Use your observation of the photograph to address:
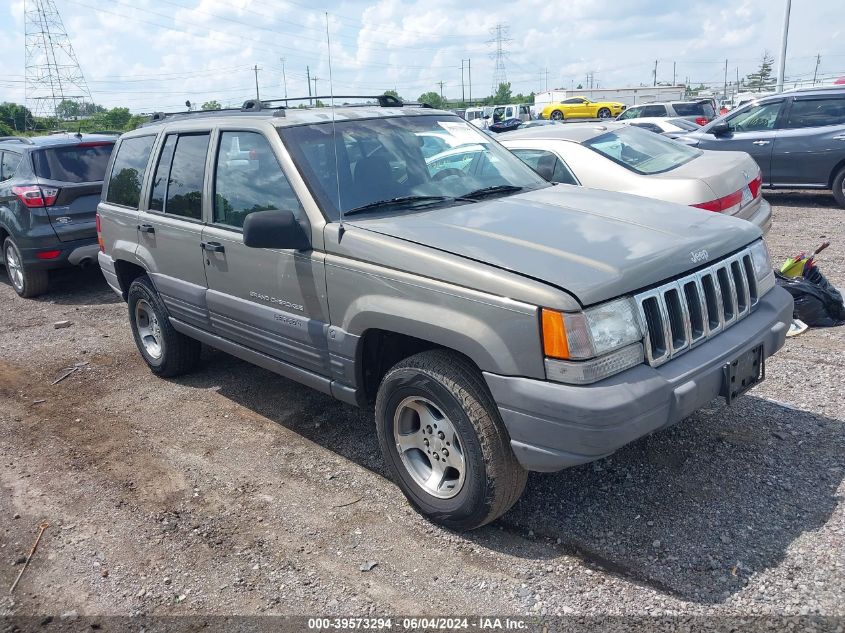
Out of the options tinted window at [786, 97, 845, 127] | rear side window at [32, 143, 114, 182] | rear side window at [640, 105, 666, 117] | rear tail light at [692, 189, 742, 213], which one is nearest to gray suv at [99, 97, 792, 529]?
rear tail light at [692, 189, 742, 213]

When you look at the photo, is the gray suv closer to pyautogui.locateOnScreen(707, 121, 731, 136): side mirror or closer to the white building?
pyautogui.locateOnScreen(707, 121, 731, 136): side mirror

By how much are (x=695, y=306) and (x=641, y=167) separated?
3.96 m

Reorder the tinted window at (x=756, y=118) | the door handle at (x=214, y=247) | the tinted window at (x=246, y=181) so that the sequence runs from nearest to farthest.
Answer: the tinted window at (x=246, y=181), the door handle at (x=214, y=247), the tinted window at (x=756, y=118)

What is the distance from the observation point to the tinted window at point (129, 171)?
5.43m

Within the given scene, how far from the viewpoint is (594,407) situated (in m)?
2.81

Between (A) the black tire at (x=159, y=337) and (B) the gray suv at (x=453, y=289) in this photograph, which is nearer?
(B) the gray suv at (x=453, y=289)

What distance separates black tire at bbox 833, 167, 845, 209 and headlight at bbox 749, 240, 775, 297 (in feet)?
26.7

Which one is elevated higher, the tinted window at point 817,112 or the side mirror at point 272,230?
the tinted window at point 817,112

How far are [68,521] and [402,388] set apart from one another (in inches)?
77.4

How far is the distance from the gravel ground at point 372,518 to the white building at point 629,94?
48.7 m

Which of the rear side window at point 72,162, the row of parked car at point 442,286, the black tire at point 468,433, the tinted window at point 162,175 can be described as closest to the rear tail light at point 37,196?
the rear side window at point 72,162

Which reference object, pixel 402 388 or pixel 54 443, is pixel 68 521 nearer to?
pixel 54 443

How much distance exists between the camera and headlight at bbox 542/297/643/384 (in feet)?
9.34

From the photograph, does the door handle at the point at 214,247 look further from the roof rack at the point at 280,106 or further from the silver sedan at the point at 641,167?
the silver sedan at the point at 641,167
